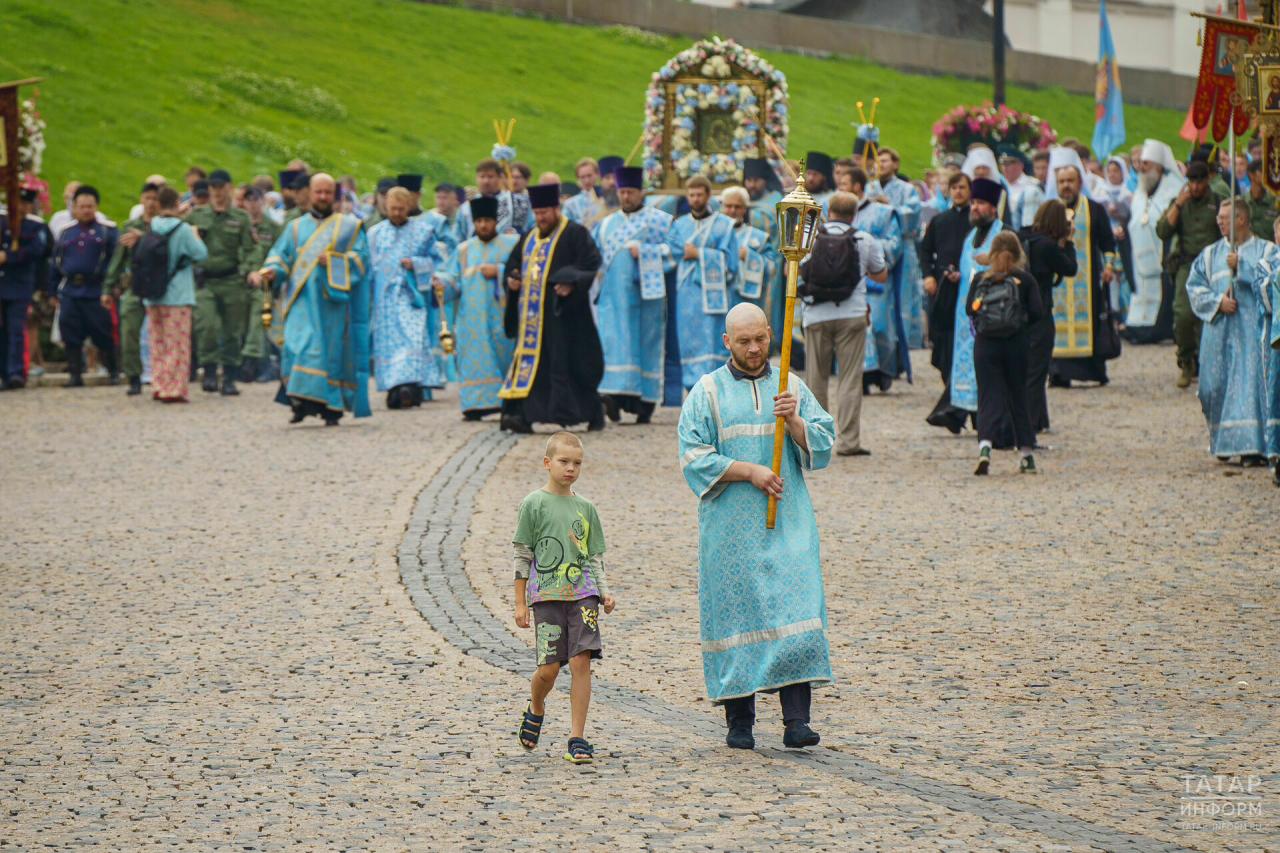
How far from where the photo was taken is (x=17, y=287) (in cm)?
1941

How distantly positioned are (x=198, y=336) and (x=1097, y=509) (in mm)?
11362

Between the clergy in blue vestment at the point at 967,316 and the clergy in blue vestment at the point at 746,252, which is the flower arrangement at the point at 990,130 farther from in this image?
the clergy in blue vestment at the point at 967,316

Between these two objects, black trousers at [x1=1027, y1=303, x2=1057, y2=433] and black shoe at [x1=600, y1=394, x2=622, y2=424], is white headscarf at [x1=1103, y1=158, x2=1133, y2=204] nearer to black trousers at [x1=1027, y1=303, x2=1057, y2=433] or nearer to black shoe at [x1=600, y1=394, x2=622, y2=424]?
black shoe at [x1=600, y1=394, x2=622, y2=424]

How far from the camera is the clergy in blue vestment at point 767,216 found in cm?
1782

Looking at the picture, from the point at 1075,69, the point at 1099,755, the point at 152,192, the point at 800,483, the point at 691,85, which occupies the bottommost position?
the point at 1099,755

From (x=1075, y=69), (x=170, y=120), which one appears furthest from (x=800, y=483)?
(x=1075, y=69)

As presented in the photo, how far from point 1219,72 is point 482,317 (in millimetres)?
6761

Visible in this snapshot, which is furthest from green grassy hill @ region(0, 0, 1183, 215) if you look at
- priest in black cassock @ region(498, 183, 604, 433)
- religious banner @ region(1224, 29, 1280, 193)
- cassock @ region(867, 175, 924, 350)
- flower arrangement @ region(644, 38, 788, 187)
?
religious banner @ region(1224, 29, 1280, 193)

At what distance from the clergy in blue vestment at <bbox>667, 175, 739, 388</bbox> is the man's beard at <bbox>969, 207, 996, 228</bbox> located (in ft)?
9.28

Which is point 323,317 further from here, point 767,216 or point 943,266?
point 943,266

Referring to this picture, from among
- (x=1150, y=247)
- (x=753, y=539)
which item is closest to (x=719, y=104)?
(x=1150, y=247)

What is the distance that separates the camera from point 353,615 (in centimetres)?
827

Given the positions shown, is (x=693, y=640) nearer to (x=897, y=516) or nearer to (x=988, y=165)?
(x=897, y=516)

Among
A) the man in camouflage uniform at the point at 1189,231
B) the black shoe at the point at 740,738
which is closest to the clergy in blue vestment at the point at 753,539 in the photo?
Result: the black shoe at the point at 740,738
